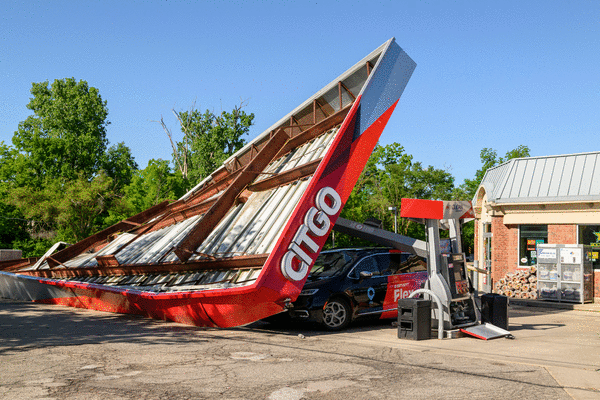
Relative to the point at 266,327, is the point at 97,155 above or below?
above

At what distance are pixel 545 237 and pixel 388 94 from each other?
40.5 feet

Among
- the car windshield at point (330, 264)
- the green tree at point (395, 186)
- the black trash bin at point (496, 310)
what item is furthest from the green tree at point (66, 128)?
the black trash bin at point (496, 310)

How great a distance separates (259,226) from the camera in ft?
40.2

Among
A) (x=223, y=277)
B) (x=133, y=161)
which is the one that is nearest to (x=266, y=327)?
(x=223, y=277)

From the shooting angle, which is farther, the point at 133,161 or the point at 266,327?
the point at 133,161

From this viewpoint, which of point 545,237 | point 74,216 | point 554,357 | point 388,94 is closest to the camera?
point 554,357

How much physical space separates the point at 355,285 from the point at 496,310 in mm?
2946

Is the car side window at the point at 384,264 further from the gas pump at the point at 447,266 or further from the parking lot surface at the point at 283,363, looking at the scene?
the gas pump at the point at 447,266

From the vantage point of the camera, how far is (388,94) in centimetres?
1212

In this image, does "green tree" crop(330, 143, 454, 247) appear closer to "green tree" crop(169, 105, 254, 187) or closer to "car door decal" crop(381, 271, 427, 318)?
"green tree" crop(169, 105, 254, 187)

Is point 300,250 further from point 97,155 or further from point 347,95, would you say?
point 97,155

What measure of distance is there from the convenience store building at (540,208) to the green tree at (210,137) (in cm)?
3121

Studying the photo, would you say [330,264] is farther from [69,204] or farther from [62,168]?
[62,168]

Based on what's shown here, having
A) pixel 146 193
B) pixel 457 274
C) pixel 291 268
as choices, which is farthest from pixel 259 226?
pixel 146 193
